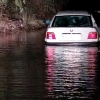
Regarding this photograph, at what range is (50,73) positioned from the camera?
38.7 ft

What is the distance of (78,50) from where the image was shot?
16.0 m

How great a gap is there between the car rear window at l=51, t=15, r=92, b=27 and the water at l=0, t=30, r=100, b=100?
2.50ft

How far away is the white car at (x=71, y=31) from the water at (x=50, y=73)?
0.25 m

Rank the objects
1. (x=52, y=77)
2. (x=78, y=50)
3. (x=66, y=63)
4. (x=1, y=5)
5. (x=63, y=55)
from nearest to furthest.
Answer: (x=52, y=77) < (x=66, y=63) < (x=63, y=55) < (x=78, y=50) < (x=1, y=5)

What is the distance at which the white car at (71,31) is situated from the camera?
16219mm

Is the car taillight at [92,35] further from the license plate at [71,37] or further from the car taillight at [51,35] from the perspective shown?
the car taillight at [51,35]

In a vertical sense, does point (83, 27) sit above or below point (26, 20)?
above

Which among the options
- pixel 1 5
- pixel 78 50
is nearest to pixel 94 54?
pixel 78 50

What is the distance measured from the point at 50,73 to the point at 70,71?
57cm

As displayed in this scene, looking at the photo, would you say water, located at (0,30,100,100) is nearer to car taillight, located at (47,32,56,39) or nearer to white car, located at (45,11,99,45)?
white car, located at (45,11,99,45)

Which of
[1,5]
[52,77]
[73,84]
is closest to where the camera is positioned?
[73,84]

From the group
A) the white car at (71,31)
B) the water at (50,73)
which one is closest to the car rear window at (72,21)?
the white car at (71,31)

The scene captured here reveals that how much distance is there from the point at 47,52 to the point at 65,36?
2.96 feet

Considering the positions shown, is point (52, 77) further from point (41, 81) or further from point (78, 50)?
point (78, 50)
